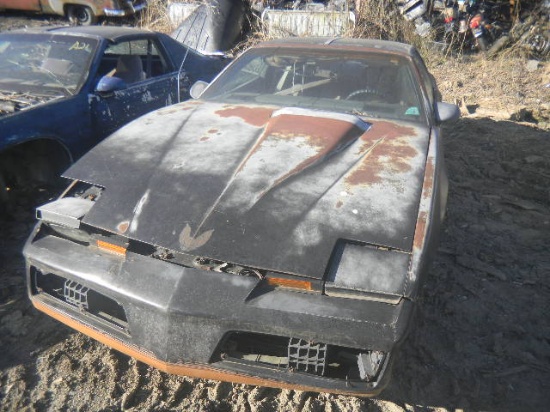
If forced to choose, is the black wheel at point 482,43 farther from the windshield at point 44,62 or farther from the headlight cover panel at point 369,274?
the headlight cover panel at point 369,274

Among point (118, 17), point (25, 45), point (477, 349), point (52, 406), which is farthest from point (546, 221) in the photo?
point (118, 17)

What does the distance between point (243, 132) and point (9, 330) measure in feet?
5.59

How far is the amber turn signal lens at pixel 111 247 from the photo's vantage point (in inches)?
82.5

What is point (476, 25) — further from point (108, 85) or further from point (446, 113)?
point (108, 85)

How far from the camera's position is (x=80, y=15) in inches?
437

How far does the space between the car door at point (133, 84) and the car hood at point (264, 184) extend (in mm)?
1139

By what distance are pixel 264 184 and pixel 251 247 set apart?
406 millimetres

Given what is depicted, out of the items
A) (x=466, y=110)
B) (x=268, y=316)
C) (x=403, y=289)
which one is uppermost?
(x=403, y=289)

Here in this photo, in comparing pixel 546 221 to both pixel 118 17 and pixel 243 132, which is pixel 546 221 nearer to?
pixel 243 132

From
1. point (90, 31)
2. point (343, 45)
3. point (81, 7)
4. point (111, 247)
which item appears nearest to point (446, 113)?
point (343, 45)

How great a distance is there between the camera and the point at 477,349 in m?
2.59

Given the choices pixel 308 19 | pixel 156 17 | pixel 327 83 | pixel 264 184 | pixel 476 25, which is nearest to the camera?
pixel 264 184

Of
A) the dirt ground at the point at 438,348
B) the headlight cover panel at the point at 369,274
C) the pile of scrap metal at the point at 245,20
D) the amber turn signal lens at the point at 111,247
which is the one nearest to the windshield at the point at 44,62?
the dirt ground at the point at 438,348

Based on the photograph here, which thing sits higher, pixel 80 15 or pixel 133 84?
pixel 133 84
